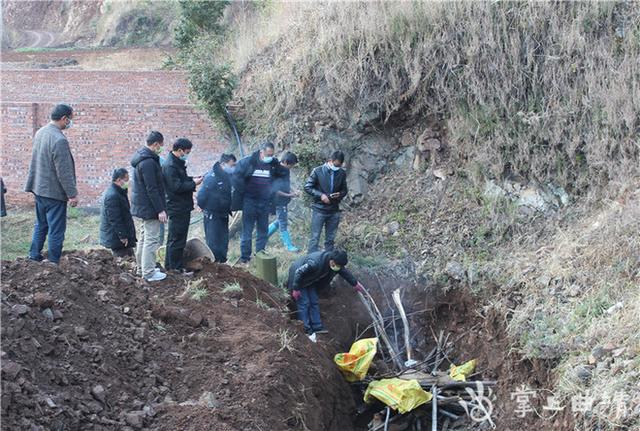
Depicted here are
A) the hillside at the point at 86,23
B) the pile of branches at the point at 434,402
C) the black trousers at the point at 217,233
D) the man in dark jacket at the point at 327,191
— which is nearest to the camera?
the pile of branches at the point at 434,402

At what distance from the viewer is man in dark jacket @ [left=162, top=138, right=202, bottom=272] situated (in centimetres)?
771

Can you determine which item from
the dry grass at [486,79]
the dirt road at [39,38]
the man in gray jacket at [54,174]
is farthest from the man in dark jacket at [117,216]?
the dirt road at [39,38]

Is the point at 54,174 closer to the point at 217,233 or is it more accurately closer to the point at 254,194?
the point at 217,233

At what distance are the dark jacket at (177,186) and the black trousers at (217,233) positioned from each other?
1.25 metres

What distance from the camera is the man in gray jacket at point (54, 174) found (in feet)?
23.4

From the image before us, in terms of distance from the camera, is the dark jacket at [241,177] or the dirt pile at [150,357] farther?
the dark jacket at [241,177]

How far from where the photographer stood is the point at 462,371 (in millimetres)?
8047

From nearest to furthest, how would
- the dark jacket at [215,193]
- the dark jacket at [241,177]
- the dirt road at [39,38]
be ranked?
the dark jacket at [215,193], the dark jacket at [241,177], the dirt road at [39,38]

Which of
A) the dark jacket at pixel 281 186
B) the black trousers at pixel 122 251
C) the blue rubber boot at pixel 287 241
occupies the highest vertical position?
the black trousers at pixel 122 251

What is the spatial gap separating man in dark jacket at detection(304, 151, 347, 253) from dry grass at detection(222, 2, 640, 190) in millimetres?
2343

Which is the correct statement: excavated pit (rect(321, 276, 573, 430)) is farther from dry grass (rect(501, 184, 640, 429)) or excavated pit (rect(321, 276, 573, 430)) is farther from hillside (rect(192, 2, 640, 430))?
dry grass (rect(501, 184, 640, 429))

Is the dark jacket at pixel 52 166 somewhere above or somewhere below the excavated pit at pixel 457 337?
above

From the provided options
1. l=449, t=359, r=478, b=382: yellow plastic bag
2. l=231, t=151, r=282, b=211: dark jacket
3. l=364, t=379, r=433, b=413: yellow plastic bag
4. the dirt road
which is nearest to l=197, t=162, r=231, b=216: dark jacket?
l=231, t=151, r=282, b=211: dark jacket

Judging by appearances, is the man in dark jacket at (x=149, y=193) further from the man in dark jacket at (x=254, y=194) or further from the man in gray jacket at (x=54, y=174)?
the man in dark jacket at (x=254, y=194)
